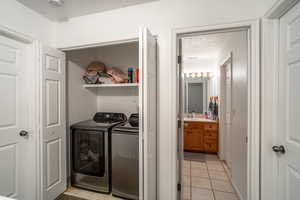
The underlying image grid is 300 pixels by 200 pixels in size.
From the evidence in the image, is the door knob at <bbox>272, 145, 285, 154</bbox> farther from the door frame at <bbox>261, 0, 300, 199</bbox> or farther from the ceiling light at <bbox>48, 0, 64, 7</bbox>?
the ceiling light at <bbox>48, 0, 64, 7</bbox>

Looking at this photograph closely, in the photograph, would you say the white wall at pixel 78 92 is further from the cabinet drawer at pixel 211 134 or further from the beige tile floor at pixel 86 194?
the cabinet drawer at pixel 211 134

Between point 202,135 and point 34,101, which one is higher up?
point 34,101

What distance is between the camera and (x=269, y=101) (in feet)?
4.07

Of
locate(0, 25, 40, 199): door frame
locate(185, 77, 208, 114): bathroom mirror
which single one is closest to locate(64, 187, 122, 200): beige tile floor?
locate(0, 25, 40, 199): door frame

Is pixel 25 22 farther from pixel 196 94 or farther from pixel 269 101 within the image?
pixel 196 94

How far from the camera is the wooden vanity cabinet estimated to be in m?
3.32

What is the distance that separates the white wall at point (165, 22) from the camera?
52.2 inches

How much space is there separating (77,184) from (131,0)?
2741 mm

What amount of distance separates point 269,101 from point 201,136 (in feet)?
7.76

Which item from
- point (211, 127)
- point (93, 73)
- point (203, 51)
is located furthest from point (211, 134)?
point (93, 73)

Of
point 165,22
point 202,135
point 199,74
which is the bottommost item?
point 202,135

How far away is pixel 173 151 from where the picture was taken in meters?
1.47

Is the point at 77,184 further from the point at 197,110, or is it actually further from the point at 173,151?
the point at 197,110

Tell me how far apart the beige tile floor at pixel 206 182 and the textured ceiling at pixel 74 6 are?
2.71 metres
